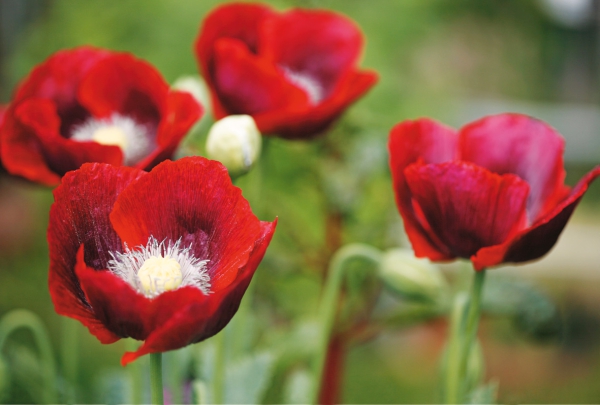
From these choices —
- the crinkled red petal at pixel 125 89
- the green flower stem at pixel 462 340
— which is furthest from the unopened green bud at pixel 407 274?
the crinkled red petal at pixel 125 89

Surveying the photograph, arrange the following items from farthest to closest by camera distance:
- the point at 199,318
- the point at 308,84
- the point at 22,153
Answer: the point at 308,84, the point at 22,153, the point at 199,318

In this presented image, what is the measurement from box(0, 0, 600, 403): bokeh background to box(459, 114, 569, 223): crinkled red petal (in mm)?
110

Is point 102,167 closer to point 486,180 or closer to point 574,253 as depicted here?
point 486,180

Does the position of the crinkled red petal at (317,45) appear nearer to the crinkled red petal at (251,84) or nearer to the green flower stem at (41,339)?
the crinkled red petal at (251,84)

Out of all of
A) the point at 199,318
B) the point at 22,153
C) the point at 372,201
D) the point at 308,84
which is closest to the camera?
the point at 199,318

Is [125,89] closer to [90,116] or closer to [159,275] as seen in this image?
[90,116]

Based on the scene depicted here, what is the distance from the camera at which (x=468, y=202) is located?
0.27 metres

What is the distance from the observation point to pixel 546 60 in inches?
74.8

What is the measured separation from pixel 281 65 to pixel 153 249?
184 millimetres

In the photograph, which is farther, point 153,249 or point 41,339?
point 41,339

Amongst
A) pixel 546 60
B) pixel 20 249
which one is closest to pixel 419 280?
pixel 20 249

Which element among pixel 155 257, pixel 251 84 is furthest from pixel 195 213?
pixel 251 84

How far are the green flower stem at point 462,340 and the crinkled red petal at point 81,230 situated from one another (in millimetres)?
146

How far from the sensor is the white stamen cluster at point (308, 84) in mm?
406
